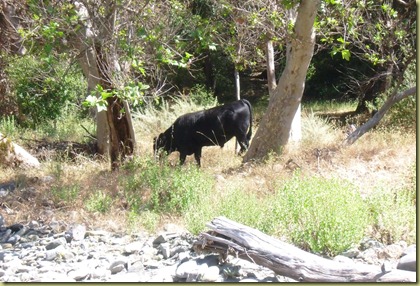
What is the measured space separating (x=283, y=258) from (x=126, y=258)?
6.83 feet

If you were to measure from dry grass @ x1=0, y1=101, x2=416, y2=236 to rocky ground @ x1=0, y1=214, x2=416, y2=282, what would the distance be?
1.97 ft

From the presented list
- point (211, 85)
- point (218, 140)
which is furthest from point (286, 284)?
point (211, 85)

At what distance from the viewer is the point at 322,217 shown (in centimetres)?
618

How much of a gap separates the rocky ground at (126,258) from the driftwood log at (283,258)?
0.65 feet

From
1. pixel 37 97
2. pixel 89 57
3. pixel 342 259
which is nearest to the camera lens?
pixel 342 259

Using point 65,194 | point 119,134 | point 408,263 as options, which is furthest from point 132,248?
point 119,134

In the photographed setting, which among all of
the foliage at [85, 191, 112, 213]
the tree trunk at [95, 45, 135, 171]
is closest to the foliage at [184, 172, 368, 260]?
the foliage at [85, 191, 112, 213]

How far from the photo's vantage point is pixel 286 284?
498 centimetres

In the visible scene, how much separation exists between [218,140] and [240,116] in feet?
2.33

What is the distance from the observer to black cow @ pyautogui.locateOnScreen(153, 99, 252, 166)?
12.7 meters

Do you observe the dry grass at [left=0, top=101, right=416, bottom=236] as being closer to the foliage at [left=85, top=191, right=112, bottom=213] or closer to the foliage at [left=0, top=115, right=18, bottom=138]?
the foliage at [left=85, top=191, right=112, bottom=213]

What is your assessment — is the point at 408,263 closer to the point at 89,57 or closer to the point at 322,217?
the point at 322,217

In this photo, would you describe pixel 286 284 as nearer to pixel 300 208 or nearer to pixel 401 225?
pixel 300 208

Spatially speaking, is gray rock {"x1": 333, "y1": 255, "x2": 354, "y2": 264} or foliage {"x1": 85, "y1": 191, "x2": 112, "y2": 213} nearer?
gray rock {"x1": 333, "y1": 255, "x2": 354, "y2": 264}
